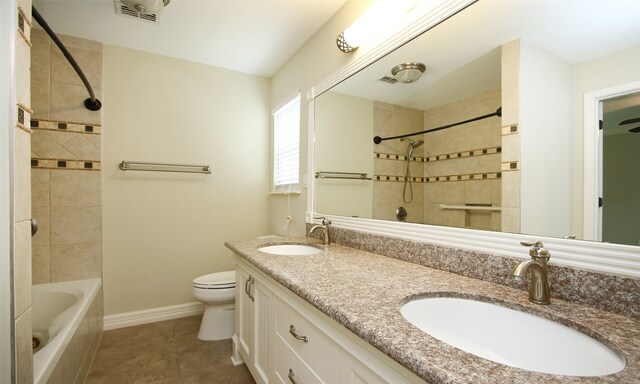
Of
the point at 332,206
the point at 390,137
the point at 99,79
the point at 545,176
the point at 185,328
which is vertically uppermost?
the point at 99,79

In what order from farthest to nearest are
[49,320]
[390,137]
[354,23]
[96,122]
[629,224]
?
[96,122], [49,320], [354,23], [390,137], [629,224]

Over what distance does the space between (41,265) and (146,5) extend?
1956mm

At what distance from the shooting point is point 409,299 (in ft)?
2.69

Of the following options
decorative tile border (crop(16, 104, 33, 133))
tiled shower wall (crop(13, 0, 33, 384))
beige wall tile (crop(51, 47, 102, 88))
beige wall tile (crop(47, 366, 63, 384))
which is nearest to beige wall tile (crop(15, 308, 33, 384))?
tiled shower wall (crop(13, 0, 33, 384))

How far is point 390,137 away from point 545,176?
72 centimetres

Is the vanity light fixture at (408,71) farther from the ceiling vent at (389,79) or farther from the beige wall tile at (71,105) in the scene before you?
the beige wall tile at (71,105)

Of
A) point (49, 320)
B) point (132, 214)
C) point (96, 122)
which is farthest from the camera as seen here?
point (132, 214)

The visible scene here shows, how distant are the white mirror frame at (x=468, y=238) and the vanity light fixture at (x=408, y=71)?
0.33ft

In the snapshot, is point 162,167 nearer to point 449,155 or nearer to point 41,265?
point 41,265

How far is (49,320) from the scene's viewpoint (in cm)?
191

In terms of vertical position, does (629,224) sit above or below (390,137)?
below

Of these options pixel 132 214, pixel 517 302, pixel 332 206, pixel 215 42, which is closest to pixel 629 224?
pixel 517 302

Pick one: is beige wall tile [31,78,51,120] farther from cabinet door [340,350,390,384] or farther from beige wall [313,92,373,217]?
cabinet door [340,350,390,384]

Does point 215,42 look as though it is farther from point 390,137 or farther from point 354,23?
point 390,137
